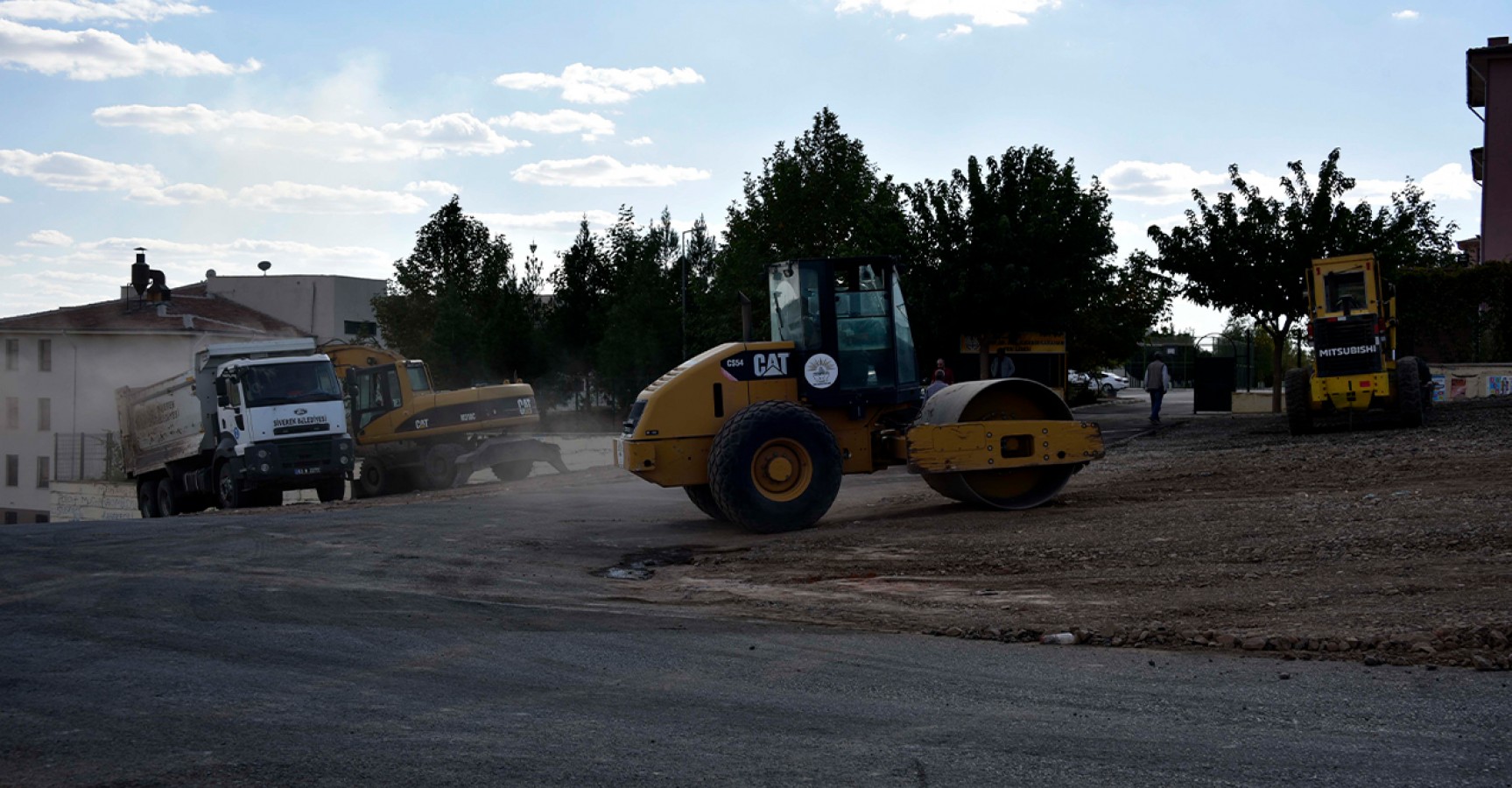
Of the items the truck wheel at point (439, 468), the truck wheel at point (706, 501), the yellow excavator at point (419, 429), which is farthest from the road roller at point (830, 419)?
the truck wheel at point (439, 468)

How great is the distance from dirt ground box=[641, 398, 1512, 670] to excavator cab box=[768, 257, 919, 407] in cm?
145

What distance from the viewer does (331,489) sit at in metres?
25.6

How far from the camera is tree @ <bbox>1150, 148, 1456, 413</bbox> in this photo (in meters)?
33.9

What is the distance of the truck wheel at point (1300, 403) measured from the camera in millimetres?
23484

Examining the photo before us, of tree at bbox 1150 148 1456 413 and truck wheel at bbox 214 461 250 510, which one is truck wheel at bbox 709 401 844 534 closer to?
truck wheel at bbox 214 461 250 510

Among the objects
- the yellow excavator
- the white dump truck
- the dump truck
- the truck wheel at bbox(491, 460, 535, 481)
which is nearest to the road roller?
the dump truck

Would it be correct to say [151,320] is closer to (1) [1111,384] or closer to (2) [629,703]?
(1) [1111,384]

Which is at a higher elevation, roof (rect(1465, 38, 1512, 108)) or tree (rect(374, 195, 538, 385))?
roof (rect(1465, 38, 1512, 108))

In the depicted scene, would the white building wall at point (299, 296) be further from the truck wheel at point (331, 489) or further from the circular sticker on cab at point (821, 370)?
the circular sticker on cab at point (821, 370)

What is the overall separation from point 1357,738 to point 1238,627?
2.26 metres

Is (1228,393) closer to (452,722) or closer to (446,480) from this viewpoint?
(446,480)

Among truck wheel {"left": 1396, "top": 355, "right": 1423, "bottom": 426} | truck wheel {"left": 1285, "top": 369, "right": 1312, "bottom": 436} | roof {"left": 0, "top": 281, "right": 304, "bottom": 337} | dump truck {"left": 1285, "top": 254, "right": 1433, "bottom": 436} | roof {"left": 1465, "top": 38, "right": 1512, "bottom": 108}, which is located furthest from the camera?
roof {"left": 0, "top": 281, "right": 304, "bottom": 337}

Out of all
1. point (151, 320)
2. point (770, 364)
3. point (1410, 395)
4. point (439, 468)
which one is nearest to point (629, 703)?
point (770, 364)

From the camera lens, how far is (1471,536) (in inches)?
388
